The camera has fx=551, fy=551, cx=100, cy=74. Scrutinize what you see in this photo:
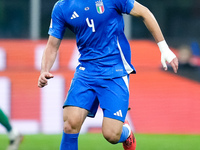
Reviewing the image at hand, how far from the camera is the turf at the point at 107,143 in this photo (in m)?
7.08

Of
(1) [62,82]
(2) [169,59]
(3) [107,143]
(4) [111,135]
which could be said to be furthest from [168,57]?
(1) [62,82]

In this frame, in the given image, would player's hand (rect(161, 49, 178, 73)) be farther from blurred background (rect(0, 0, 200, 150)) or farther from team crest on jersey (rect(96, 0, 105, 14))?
blurred background (rect(0, 0, 200, 150))

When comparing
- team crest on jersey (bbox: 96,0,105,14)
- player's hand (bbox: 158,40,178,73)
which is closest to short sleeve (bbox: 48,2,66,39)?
team crest on jersey (bbox: 96,0,105,14)

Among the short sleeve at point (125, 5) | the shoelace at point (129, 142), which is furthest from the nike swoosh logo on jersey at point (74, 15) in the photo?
the shoelace at point (129, 142)

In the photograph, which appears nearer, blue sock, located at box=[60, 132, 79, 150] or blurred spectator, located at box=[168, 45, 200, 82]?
blue sock, located at box=[60, 132, 79, 150]

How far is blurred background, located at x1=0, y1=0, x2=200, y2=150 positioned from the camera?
932cm

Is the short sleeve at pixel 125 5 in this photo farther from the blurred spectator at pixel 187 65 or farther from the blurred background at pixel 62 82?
the blurred spectator at pixel 187 65

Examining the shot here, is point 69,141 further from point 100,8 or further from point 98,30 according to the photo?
point 100,8

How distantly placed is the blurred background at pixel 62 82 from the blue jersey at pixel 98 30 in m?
4.28

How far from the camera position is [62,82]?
971 cm

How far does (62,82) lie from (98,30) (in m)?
4.87

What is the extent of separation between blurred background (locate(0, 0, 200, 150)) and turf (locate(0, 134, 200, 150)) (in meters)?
0.78

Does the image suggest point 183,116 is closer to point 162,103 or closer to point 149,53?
point 162,103

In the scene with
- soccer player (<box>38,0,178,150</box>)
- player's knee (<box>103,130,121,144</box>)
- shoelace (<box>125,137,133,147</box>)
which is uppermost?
soccer player (<box>38,0,178,150</box>)
